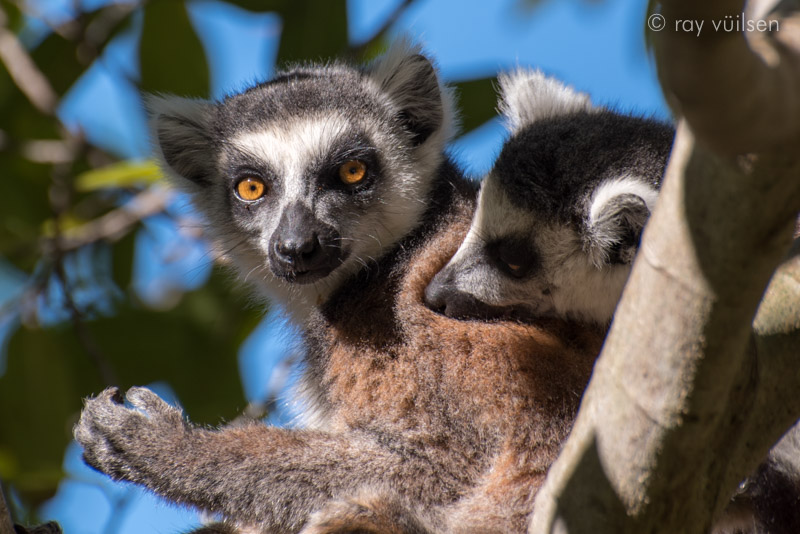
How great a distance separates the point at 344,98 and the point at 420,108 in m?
0.44

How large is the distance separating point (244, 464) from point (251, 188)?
148cm

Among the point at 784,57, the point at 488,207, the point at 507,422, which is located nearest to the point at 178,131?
the point at 488,207

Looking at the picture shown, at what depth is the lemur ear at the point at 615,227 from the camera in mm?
3350

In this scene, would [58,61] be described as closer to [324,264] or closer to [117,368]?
[117,368]

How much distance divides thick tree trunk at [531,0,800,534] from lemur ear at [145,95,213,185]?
3.12 metres

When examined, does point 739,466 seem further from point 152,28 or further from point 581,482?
point 152,28

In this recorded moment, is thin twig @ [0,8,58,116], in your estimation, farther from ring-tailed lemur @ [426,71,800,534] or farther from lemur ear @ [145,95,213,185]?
ring-tailed lemur @ [426,71,800,534]

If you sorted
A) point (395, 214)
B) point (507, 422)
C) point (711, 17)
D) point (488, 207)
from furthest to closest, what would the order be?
point (395, 214) < point (488, 207) < point (507, 422) < point (711, 17)

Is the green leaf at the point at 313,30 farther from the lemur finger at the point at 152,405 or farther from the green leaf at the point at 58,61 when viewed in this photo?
the lemur finger at the point at 152,405

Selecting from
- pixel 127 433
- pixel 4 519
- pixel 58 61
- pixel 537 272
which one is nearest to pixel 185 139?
pixel 127 433

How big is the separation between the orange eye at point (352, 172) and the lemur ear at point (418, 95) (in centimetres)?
43

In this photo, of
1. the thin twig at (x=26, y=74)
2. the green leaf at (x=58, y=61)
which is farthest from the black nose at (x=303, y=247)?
the green leaf at (x=58, y=61)

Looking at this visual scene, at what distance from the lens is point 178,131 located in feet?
15.6

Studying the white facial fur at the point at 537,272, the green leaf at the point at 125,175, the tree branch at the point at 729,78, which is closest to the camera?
the tree branch at the point at 729,78
